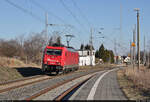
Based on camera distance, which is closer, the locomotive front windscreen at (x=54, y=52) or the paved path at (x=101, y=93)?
the paved path at (x=101, y=93)

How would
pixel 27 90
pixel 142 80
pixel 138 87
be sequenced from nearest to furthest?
pixel 27 90 → pixel 138 87 → pixel 142 80

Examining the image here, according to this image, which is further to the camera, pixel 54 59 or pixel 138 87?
pixel 54 59

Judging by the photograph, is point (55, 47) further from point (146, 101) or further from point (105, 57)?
point (105, 57)

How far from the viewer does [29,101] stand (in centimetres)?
1040

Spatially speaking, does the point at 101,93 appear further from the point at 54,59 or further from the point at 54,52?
the point at 54,52

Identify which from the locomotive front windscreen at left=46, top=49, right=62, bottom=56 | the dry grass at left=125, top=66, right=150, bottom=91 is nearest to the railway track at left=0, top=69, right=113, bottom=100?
the dry grass at left=125, top=66, right=150, bottom=91

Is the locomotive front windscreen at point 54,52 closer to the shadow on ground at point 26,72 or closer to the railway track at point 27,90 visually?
the shadow on ground at point 26,72

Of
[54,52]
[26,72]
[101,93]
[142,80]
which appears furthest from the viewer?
[26,72]

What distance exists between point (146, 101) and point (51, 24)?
87.3 ft

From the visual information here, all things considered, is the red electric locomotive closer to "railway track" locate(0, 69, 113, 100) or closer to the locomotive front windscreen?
the locomotive front windscreen

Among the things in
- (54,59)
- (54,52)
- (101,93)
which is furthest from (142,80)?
(54,52)

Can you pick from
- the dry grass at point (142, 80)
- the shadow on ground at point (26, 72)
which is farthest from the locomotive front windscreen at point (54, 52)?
the dry grass at point (142, 80)

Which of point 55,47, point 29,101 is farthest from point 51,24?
point 29,101

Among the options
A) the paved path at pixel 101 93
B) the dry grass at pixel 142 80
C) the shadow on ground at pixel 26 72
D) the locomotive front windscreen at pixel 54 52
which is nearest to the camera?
the paved path at pixel 101 93
